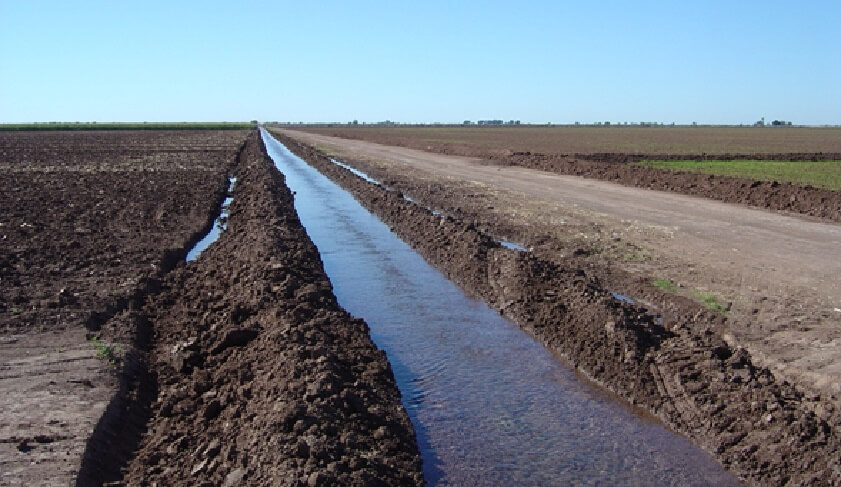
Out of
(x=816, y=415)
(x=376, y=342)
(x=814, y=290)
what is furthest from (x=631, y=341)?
(x=814, y=290)

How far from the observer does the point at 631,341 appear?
9.06 metres

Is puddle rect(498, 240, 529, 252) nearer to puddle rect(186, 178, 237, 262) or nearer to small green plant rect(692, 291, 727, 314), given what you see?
small green plant rect(692, 291, 727, 314)

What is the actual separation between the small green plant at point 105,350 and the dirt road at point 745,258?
23.6 feet

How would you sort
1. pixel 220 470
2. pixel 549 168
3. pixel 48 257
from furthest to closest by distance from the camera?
pixel 549 168, pixel 48 257, pixel 220 470

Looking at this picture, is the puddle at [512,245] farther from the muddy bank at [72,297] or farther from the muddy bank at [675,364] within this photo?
the muddy bank at [72,297]

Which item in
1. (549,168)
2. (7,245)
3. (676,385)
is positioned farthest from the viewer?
(549,168)

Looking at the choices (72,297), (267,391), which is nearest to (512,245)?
(72,297)

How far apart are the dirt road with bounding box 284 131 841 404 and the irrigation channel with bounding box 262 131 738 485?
6.67 feet

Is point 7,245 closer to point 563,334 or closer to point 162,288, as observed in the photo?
point 162,288

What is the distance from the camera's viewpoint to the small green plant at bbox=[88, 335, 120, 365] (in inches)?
332

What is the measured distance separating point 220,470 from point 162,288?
7.00 m

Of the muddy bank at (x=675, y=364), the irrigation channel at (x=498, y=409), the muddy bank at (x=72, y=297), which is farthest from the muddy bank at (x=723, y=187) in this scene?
the muddy bank at (x=72, y=297)

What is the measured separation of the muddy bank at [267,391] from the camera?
5824 mm

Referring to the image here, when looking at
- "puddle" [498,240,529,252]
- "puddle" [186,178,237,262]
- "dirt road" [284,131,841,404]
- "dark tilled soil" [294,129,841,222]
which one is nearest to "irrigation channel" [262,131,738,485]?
"dirt road" [284,131,841,404]
